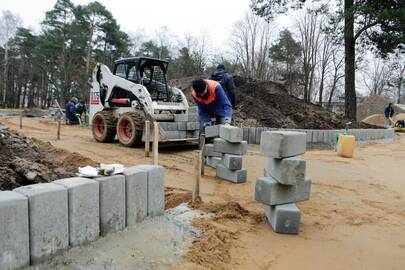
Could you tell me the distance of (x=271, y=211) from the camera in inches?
161

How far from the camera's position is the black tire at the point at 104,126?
10.1 meters

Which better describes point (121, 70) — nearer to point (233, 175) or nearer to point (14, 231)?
point (233, 175)

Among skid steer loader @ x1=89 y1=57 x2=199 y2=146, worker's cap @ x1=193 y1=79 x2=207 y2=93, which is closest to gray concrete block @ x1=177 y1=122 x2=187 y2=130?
skid steer loader @ x1=89 y1=57 x2=199 y2=146

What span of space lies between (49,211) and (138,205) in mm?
980

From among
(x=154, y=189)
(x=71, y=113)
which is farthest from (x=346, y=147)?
(x=71, y=113)

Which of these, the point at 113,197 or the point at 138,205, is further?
the point at 138,205

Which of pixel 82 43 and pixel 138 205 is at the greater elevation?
pixel 82 43

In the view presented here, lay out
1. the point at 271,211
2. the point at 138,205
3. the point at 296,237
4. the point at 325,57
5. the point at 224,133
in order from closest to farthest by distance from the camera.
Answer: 1. the point at 138,205
2. the point at 296,237
3. the point at 271,211
4. the point at 224,133
5. the point at 325,57

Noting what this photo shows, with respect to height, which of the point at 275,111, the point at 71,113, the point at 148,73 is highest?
the point at 148,73

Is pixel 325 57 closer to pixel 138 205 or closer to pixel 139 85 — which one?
pixel 139 85

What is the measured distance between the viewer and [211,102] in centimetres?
705

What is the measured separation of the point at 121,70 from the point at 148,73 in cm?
73

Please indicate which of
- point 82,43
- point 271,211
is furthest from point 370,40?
point 82,43

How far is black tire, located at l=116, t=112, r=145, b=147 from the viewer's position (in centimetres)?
917
